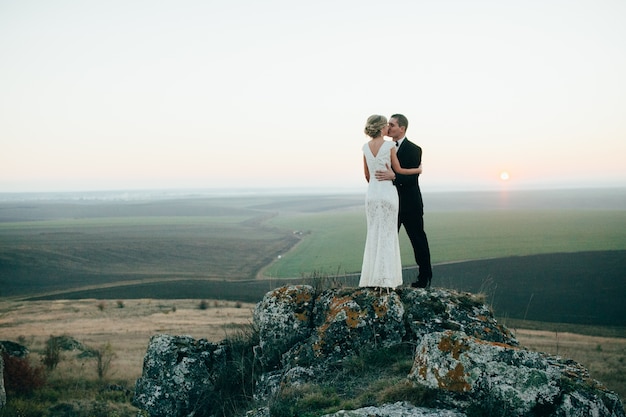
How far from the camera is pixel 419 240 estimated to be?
26.5 feet

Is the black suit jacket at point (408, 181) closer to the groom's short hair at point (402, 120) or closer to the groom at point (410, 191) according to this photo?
the groom at point (410, 191)

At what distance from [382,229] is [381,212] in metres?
0.30

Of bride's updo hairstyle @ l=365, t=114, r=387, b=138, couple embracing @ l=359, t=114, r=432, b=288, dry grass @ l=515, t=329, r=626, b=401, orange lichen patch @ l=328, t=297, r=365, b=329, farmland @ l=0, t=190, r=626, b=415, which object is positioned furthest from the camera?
farmland @ l=0, t=190, r=626, b=415

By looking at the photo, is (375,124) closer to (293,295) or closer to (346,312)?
(346,312)

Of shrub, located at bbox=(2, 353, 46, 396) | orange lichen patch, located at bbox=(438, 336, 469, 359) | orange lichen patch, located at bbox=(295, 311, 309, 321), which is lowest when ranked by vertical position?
shrub, located at bbox=(2, 353, 46, 396)

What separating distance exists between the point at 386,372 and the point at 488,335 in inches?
78.2

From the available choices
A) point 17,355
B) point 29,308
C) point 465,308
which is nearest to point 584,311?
point 465,308

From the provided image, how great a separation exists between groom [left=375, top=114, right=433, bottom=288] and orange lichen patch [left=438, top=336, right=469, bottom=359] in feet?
8.86

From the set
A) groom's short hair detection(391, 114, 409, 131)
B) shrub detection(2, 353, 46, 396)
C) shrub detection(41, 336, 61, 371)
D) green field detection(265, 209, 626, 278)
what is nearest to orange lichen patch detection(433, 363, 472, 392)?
groom's short hair detection(391, 114, 409, 131)

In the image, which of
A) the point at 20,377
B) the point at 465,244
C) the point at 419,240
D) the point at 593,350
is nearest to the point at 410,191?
the point at 419,240

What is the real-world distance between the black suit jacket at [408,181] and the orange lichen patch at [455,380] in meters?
3.58

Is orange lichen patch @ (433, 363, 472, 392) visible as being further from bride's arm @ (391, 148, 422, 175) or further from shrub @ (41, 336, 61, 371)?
shrub @ (41, 336, 61, 371)

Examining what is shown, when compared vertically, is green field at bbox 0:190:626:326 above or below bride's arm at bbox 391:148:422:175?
below

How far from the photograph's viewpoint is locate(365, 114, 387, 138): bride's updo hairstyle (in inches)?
284
